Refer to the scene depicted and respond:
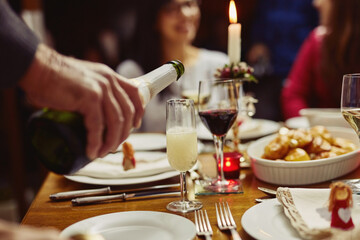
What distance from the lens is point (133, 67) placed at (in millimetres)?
3479

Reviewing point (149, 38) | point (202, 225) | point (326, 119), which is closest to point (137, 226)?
point (202, 225)

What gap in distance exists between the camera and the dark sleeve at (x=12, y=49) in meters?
0.65

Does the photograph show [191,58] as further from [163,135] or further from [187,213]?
[187,213]

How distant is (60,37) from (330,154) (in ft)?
16.0

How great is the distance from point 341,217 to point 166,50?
2.98 meters

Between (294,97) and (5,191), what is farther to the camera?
(5,191)

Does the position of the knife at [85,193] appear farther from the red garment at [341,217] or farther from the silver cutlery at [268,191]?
the red garment at [341,217]

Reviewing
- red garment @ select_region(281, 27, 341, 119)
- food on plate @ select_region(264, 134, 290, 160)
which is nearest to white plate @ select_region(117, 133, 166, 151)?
food on plate @ select_region(264, 134, 290, 160)

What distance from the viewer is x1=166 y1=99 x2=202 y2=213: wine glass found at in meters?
1.05

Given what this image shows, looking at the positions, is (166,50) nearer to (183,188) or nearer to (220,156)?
(220,156)

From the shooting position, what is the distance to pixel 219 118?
1.18 m

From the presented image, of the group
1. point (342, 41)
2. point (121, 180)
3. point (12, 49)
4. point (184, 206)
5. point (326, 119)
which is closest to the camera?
point (12, 49)

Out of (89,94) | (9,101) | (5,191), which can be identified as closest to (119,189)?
(89,94)

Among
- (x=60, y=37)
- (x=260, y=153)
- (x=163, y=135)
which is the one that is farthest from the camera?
(x=60, y=37)
